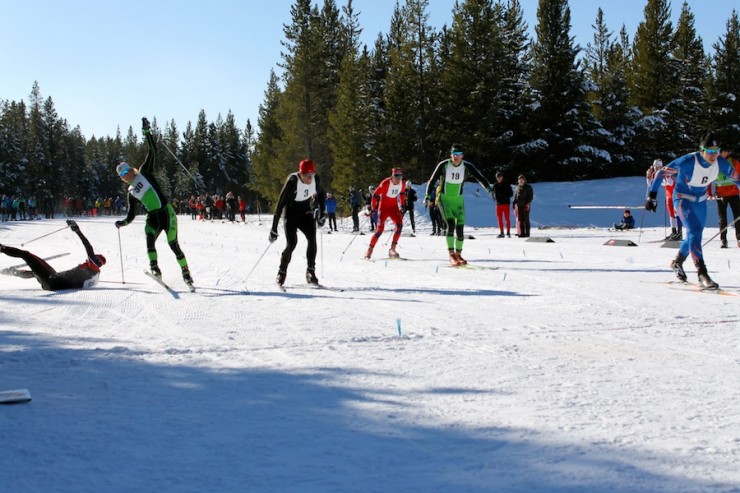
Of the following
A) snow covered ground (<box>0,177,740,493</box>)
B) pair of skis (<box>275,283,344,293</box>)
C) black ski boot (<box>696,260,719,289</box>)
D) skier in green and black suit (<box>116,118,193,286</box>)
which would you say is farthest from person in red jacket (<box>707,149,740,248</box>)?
skier in green and black suit (<box>116,118,193,286</box>)

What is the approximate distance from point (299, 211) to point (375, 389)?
18.4ft

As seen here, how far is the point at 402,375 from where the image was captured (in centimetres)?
460

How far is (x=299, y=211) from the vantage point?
9.61 meters

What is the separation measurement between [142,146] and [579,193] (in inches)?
4565

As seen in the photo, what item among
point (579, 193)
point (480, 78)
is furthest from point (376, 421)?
point (480, 78)

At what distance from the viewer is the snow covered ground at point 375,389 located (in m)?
3.00

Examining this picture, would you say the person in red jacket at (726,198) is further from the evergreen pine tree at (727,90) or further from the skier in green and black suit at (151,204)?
the evergreen pine tree at (727,90)

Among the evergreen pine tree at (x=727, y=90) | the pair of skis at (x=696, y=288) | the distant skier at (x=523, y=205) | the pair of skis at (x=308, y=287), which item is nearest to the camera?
the pair of skis at (x=696, y=288)

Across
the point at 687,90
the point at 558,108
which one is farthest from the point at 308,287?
the point at 687,90

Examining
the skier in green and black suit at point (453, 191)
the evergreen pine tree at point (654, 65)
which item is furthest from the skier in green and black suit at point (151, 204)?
the evergreen pine tree at point (654, 65)

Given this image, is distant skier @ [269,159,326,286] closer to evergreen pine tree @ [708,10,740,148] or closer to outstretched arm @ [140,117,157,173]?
outstretched arm @ [140,117,157,173]

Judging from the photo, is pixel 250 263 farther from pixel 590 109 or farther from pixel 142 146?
pixel 142 146

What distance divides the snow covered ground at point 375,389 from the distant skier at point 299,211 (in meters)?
0.62

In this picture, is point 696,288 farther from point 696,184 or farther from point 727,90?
point 727,90
